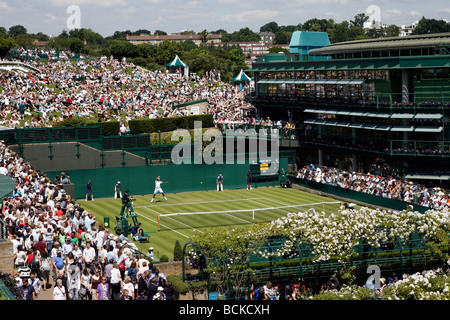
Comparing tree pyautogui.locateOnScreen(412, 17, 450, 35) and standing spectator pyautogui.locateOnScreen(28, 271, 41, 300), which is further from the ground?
tree pyautogui.locateOnScreen(412, 17, 450, 35)

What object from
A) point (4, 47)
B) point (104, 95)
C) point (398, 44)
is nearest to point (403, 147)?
point (398, 44)

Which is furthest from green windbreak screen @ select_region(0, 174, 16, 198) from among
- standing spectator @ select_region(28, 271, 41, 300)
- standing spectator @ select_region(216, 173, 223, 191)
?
standing spectator @ select_region(216, 173, 223, 191)

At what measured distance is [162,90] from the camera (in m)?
77.9

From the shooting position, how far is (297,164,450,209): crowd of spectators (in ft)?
149

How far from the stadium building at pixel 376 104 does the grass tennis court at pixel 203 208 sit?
21.8ft

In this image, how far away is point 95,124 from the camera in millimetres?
60906

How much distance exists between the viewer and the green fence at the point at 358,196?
46.8 metres

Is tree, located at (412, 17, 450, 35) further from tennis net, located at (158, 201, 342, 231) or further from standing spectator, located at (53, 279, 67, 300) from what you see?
standing spectator, located at (53, 279, 67, 300)

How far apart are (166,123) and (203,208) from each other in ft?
66.2

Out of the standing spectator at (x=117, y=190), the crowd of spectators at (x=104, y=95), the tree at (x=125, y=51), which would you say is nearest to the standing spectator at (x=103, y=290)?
the standing spectator at (x=117, y=190)

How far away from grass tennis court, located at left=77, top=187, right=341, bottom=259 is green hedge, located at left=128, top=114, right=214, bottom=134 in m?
12.8
